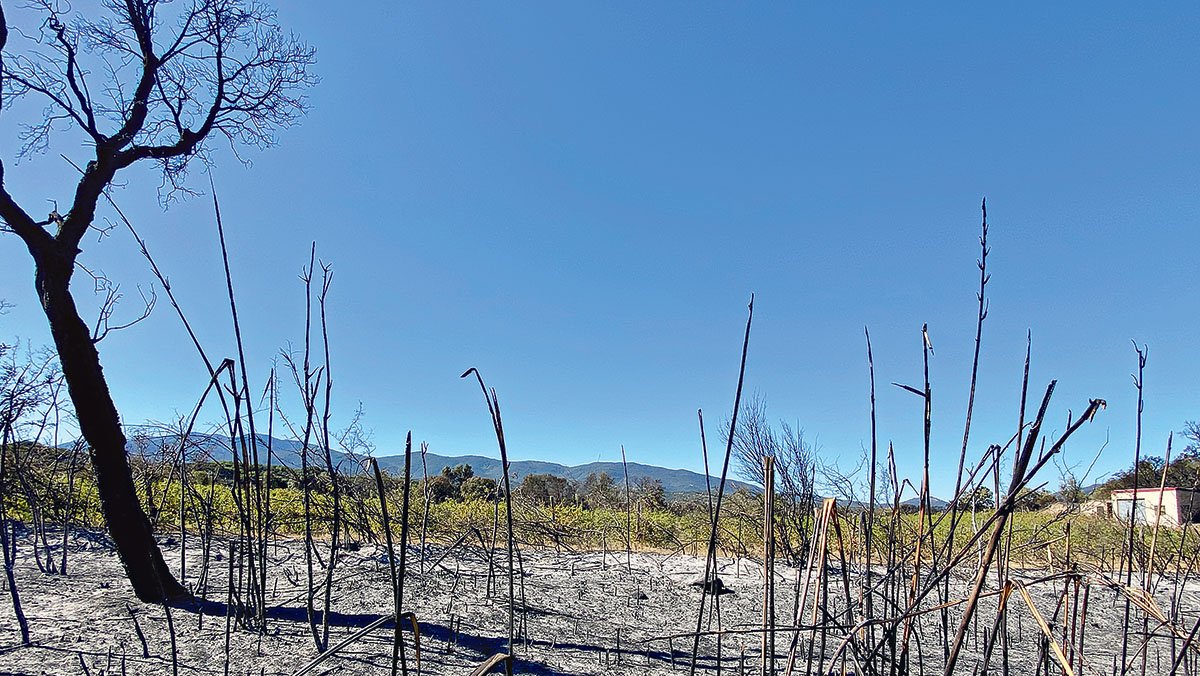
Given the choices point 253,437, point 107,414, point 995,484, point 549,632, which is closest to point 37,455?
point 107,414

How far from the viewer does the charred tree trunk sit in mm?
2457

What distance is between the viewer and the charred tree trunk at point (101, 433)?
2457 mm

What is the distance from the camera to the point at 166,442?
2434 mm

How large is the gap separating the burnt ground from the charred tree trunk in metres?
0.14

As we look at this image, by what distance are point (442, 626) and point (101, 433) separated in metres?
1.58

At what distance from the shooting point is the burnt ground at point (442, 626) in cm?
192

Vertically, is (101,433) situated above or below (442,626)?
above

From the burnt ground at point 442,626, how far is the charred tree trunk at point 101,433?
0.14 m

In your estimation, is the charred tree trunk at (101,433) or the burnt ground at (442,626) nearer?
the burnt ground at (442,626)

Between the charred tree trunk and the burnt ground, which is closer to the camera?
the burnt ground

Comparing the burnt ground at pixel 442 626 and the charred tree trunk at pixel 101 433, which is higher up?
the charred tree trunk at pixel 101 433

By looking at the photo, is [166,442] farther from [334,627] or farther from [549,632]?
[549,632]

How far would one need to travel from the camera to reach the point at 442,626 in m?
2.39

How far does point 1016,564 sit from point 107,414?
25.5 ft
